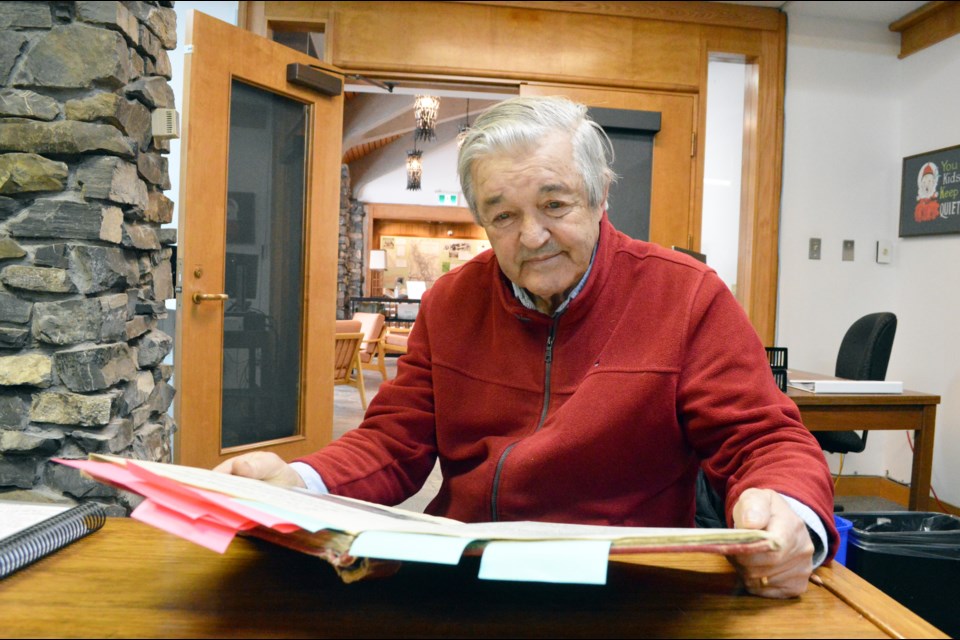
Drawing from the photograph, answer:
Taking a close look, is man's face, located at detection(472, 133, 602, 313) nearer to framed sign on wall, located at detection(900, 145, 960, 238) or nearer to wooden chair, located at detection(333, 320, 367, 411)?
framed sign on wall, located at detection(900, 145, 960, 238)

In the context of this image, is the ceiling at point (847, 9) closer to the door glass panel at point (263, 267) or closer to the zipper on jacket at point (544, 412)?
the door glass panel at point (263, 267)

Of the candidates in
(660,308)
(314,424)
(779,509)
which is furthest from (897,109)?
(779,509)

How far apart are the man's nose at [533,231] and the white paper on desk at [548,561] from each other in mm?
612

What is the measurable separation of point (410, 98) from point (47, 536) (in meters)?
8.67

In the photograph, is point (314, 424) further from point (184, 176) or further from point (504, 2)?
point (504, 2)

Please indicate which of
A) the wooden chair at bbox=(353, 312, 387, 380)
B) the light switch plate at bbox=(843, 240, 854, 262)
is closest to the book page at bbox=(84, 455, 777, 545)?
the light switch plate at bbox=(843, 240, 854, 262)

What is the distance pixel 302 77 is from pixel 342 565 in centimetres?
346

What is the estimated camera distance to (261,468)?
85 cm

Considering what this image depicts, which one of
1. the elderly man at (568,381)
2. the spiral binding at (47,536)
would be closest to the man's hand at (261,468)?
the elderly man at (568,381)

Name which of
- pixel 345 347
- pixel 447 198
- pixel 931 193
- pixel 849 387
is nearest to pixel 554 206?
pixel 849 387

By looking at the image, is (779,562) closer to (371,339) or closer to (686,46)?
(686,46)

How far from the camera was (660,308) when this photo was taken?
3.42 ft

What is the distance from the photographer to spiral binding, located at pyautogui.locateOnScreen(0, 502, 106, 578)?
58cm

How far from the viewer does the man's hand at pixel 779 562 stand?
0.58 m
